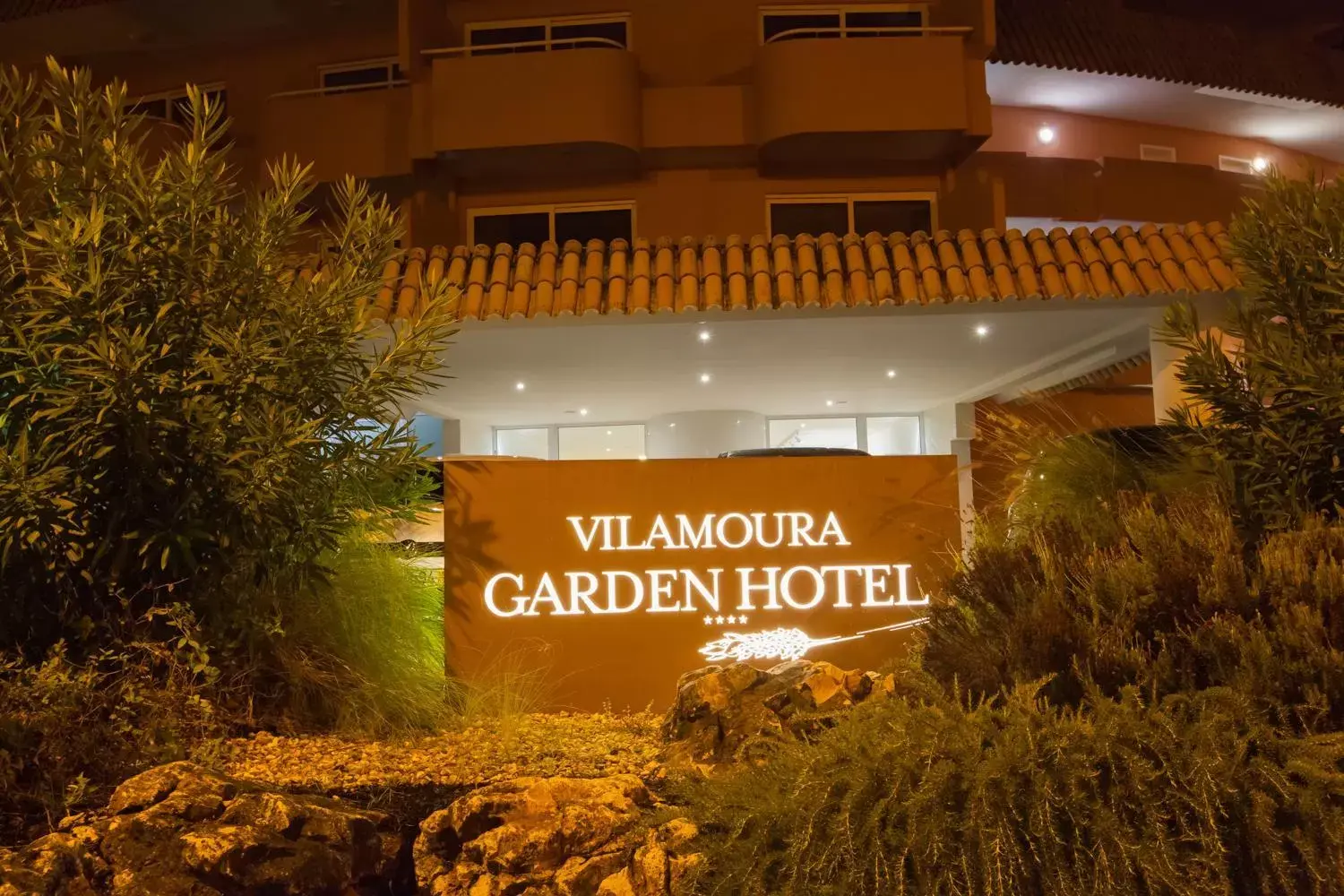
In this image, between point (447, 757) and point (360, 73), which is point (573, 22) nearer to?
point (360, 73)

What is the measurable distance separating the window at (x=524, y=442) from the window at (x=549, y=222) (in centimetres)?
322

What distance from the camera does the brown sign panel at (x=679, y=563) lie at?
6.41 m

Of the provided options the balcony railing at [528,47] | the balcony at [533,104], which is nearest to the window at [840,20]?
the balcony railing at [528,47]

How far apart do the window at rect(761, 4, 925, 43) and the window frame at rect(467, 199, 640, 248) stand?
10.0ft

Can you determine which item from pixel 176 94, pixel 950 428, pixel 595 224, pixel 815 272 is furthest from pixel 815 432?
pixel 176 94

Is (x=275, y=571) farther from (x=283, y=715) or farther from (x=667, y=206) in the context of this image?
(x=667, y=206)

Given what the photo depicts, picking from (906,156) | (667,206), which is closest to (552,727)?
(667,206)

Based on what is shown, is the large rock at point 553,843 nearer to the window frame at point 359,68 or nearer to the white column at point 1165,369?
the white column at point 1165,369

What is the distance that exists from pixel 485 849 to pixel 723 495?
3.00 meters

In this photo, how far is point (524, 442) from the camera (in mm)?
15969

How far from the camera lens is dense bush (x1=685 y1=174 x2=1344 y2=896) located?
3.28m

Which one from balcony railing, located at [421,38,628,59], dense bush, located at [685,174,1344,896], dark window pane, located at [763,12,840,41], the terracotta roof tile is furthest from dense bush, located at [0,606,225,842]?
the terracotta roof tile

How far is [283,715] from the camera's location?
5410 millimetres

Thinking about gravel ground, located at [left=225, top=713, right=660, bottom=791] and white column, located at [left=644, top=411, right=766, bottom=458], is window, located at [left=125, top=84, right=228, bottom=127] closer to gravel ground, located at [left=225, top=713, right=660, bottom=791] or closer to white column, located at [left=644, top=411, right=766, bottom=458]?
white column, located at [left=644, top=411, right=766, bottom=458]
